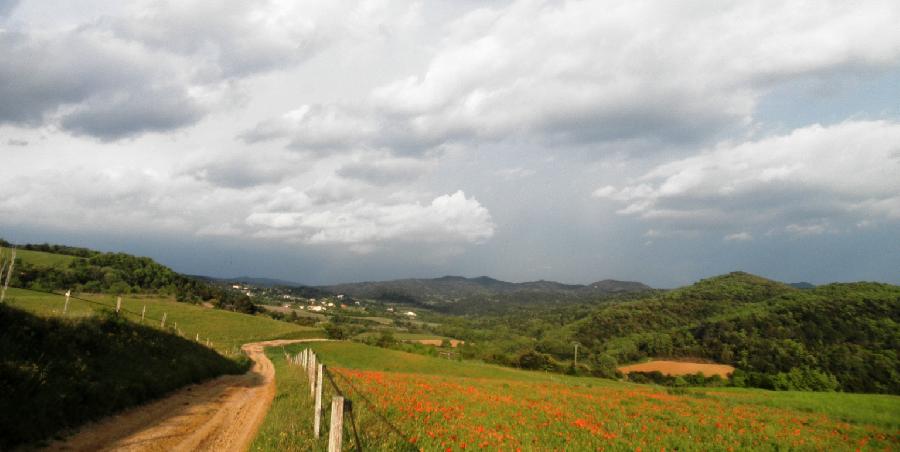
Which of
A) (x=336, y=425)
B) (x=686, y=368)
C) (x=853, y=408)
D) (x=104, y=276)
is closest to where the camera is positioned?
(x=336, y=425)

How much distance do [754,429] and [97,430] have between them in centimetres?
2245

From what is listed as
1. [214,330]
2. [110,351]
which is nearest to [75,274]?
[214,330]

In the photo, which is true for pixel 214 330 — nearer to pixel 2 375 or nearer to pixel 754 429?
pixel 2 375

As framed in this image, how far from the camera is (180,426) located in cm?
1265

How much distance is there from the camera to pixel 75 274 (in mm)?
101250

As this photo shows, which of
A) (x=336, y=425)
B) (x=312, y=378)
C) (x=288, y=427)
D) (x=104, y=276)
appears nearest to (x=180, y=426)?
(x=288, y=427)

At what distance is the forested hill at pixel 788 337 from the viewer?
81250 millimetres

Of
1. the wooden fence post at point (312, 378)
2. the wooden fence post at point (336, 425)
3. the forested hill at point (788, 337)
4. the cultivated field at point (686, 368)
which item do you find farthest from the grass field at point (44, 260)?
the forested hill at point (788, 337)

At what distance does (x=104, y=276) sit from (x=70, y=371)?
125m

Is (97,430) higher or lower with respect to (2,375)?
lower

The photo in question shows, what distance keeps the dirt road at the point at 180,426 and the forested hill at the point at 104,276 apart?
102 metres

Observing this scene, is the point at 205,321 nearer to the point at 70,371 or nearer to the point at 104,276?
the point at 104,276

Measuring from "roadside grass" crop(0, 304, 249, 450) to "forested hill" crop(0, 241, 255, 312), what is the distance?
3871 inches

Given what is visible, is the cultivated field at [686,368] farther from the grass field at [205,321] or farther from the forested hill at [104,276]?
the forested hill at [104,276]
